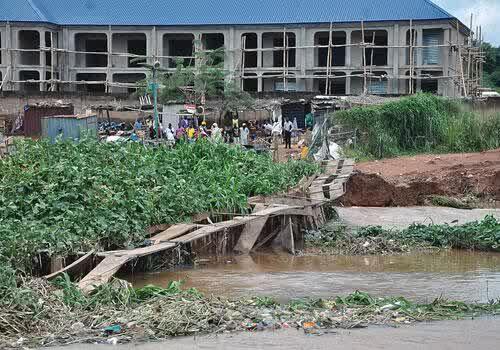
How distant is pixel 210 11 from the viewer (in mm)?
51031

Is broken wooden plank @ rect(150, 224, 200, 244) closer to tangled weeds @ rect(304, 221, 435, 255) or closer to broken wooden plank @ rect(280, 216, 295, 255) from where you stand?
broken wooden plank @ rect(280, 216, 295, 255)

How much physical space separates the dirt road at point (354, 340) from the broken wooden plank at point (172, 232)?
4.56 metres

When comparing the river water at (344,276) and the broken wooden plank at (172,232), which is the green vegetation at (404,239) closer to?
the river water at (344,276)

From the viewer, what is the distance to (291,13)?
50125 millimetres

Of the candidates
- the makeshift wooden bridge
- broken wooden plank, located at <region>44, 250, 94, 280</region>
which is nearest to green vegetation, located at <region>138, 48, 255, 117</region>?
the makeshift wooden bridge

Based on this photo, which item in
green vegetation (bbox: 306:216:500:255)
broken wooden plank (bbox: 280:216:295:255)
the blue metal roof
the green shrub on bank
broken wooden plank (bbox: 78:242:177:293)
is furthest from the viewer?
the blue metal roof

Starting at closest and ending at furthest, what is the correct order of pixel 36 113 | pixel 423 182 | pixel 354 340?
pixel 354 340, pixel 423 182, pixel 36 113

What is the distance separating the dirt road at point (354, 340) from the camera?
28.2 ft

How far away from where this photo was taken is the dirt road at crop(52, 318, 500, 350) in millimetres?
8590

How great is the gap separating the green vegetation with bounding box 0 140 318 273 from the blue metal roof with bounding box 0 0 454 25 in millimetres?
31731

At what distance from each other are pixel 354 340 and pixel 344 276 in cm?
460

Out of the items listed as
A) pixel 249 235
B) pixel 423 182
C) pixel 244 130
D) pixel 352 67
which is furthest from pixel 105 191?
pixel 352 67

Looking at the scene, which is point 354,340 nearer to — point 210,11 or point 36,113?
point 36,113

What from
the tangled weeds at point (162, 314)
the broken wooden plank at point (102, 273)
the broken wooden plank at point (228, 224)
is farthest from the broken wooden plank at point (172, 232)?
the tangled weeds at point (162, 314)
